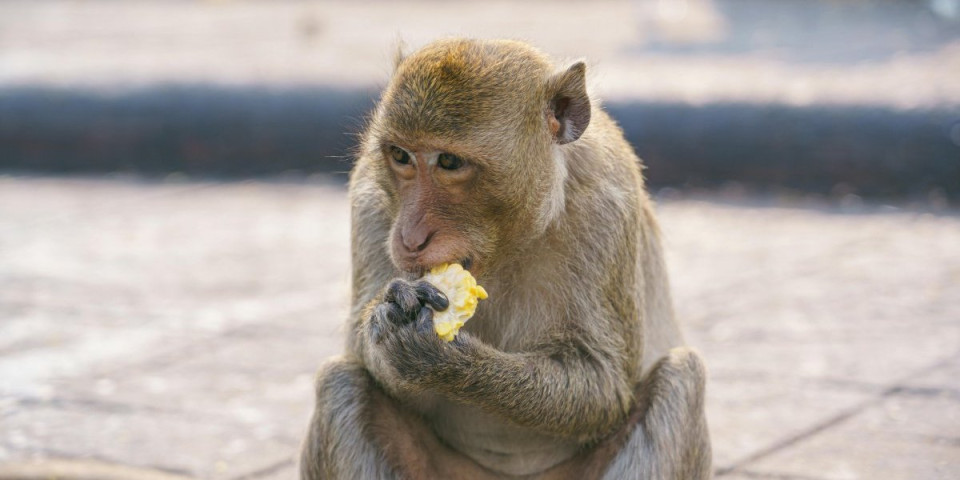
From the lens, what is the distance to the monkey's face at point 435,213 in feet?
12.7

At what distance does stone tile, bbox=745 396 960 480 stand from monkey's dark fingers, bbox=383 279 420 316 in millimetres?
1841

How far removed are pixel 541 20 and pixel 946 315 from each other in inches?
447

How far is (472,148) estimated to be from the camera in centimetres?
395

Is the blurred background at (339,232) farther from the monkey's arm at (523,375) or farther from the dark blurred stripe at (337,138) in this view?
the monkey's arm at (523,375)

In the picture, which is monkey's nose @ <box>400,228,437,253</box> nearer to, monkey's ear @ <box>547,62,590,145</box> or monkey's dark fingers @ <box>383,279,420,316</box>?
monkey's dark fingers @ <box>383,279,420,316</box>

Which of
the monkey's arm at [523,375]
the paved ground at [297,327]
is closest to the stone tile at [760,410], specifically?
the paved ground at [297,327]

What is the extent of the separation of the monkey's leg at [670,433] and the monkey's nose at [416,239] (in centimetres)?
92

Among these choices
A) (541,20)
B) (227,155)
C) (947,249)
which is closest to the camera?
(947,249)

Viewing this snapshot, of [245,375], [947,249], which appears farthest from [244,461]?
[947,249]

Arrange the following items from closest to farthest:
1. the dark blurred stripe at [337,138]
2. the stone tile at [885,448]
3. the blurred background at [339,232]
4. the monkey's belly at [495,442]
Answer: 1. the monkey's belly at [495,442]
2. the stone tile at [885,448]
3. the blurred background at [339,232]
4. the dark blurred stripe at [337,138]

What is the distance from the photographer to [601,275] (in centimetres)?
426

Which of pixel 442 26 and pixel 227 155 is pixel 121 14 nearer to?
pixel 442 26

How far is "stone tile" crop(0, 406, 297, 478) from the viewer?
17.0 ft

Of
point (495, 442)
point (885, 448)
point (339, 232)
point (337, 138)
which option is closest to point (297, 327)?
point (339, 232)
